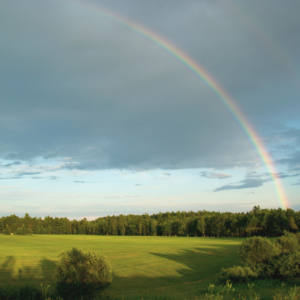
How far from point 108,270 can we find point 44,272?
2501 cm

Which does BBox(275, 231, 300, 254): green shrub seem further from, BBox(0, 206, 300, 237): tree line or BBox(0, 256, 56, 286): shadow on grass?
BBox(0, 206, 300, 237): tree line

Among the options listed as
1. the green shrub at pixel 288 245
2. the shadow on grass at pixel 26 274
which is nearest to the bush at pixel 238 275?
the green shrub at pixel 288 245

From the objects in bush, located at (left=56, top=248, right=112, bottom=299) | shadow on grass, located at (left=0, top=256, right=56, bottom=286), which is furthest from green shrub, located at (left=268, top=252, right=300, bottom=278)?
shadow on grass, located at (left=0, top=256, right=56, bottom=286)

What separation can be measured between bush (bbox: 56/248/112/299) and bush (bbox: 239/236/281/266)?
24261 mm

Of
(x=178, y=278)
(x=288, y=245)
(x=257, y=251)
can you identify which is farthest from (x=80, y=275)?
(x=288, y=245)

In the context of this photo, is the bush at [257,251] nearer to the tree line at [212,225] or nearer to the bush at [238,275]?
the bush at [238,275]

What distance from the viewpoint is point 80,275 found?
70.5 ft

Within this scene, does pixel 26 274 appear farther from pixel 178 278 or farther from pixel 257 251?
pixel 257 251

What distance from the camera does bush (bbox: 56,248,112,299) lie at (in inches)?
838

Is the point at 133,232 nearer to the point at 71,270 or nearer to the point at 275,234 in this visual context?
the point at 275,234

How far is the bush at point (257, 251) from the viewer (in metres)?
38.0

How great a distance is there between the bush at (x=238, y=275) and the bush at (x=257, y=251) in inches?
158

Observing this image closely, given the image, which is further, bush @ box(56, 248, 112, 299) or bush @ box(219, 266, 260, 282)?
bush @ box(219, 266, 260, 282)

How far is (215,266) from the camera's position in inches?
2067
